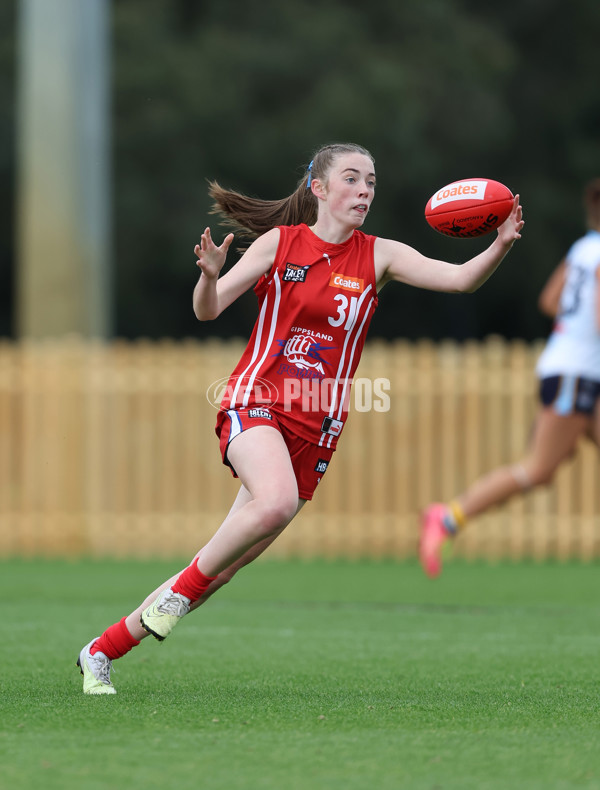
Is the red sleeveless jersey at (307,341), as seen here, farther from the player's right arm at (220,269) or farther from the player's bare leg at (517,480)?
the player's bare leg at (517,480)

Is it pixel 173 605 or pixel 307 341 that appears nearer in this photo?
pixel 173 605

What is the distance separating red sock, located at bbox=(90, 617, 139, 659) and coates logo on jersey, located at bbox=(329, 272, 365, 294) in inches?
61.9

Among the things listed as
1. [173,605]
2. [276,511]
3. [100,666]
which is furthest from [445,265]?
[100,666]

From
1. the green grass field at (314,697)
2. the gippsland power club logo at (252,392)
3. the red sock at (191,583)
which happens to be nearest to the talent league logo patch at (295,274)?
the gippsland power club logo at (252,392)

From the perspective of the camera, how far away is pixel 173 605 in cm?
514

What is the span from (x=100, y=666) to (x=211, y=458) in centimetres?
886

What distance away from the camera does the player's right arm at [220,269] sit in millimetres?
5172

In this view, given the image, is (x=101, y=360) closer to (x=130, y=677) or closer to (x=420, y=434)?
(x=420, y=434)

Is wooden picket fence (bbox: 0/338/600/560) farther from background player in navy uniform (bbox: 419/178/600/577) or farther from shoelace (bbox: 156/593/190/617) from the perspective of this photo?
shoelace (bbox: 156/593/190/617)

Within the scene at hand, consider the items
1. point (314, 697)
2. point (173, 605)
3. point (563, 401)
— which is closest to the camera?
point (173, 605)

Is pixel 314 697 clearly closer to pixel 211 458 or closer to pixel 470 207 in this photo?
pixel 470 207

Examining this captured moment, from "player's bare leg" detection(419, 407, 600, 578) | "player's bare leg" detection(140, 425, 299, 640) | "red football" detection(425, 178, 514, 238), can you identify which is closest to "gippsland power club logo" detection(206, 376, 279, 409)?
"player's bare leg" detection(140, 425, 299, 640)

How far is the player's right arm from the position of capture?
17.0 ft

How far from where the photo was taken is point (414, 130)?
24469mm
